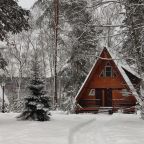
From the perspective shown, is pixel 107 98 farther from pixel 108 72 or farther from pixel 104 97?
pixel 108 72

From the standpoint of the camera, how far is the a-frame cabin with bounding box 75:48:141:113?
3741cm

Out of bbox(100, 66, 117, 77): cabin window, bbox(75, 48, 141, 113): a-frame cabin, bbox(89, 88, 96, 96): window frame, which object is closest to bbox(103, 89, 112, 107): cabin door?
bbox(75, 48, 141, 113): a-frame cabin

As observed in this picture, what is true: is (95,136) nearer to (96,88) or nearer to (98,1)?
(98,1)

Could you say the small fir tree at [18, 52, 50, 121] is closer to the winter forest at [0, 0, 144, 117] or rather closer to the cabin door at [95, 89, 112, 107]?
the winter forest at [0, 0, 144, 117]

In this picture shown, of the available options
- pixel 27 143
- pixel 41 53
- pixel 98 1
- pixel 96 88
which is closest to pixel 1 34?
pixel 98 1

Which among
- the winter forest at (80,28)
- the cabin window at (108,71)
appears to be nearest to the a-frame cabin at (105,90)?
the cabin window at (108,71)

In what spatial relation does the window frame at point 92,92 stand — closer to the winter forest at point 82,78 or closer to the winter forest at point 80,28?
the winter forest at point 82,78

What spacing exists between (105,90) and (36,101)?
18.0 meters

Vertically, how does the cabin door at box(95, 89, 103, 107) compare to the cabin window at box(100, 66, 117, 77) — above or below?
below

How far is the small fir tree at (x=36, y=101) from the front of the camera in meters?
22.2

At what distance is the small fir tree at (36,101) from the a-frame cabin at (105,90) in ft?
46.6

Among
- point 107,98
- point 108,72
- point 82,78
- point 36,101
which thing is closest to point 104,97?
point 107,98

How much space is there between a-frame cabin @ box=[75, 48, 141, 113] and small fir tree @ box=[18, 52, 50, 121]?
560 inches

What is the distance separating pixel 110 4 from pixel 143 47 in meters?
2.74
